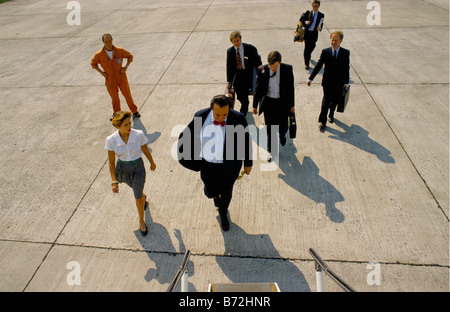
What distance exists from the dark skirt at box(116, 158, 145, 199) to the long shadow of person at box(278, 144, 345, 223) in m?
2.04

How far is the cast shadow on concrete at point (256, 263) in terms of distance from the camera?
2959mm

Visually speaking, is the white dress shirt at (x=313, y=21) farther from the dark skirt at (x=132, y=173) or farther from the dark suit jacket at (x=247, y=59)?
the dark skirt at (x=132, y=173)

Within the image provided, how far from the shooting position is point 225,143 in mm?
2969

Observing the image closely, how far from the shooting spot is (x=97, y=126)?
17.9ft

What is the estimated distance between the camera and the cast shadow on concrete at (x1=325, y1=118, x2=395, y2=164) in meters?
4.43

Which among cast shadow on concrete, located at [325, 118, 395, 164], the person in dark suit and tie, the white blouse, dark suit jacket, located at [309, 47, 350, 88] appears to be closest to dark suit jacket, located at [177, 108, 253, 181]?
the white blouse

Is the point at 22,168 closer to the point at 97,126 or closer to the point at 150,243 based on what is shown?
the point at 97,126

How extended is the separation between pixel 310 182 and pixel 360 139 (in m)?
1.43

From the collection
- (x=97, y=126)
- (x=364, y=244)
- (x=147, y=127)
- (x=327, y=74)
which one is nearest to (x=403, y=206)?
(x=364, y=244)

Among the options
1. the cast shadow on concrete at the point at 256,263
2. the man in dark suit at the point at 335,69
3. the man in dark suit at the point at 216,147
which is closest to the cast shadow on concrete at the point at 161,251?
the cast shadow on concrete at the point at 256,263

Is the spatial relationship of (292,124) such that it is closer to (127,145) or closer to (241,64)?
(241,64)

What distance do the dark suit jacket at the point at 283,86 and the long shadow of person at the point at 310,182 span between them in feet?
2.61

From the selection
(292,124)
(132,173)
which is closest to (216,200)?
(132,173)

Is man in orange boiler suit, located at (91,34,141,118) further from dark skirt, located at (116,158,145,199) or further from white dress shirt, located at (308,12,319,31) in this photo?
white dress shirt, located at (308,12,319,31)
